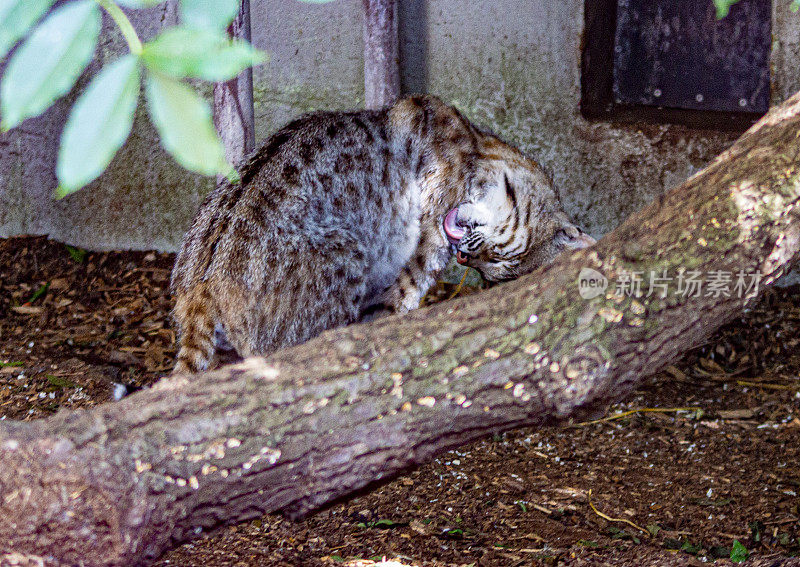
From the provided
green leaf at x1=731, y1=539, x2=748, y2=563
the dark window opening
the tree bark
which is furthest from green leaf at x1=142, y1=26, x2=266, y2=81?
the dark window opening

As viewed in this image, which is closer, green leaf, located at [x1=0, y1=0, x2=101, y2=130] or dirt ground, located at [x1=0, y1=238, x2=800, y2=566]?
green leaf, located at [x1=0, y1=0, x2=101, y2=130]

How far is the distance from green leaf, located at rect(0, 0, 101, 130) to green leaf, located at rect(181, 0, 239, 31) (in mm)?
83

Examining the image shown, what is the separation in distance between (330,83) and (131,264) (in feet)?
6.14

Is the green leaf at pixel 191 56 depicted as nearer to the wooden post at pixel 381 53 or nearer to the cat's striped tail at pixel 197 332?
the cat's striped tail at pixel 197 332

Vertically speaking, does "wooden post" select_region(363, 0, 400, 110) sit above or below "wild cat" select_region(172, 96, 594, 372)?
above

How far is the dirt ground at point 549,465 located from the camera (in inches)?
121

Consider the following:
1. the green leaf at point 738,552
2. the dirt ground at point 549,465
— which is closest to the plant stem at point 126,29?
the dirt ground at point 549,465

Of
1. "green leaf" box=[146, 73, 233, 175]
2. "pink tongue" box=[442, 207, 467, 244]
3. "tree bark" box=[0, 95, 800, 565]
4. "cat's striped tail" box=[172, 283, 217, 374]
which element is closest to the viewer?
"green leaf" box=[146, 73, 233, 175]

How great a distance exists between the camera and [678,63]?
5.38m

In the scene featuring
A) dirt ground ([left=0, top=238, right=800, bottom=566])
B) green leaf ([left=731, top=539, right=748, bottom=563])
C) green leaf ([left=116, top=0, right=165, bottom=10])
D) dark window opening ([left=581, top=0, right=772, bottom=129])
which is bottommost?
green leaf ([left=731, top=539, right=748, bottom=563])

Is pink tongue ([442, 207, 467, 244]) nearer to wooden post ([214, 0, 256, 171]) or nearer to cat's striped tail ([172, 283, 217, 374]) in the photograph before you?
wooden post ([214, 0, 256, 171])

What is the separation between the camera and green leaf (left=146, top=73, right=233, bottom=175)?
737 millimetres

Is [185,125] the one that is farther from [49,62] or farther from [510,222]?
[510,222]

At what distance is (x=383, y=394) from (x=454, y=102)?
3717 mm
